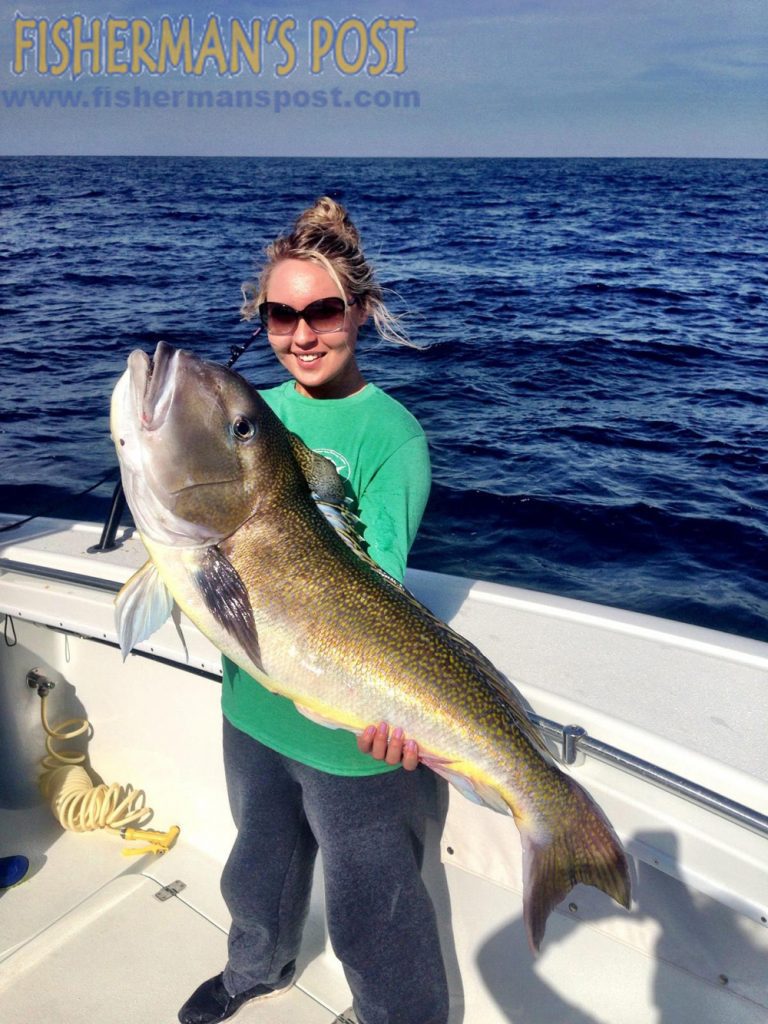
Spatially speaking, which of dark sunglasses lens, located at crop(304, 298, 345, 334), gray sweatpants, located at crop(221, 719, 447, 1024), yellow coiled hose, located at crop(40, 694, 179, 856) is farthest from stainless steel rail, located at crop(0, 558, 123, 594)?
dark sunglasses lens, located at crop(304, 298, 345, 334)

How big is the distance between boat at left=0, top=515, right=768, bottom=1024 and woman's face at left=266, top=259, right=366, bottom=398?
829 mm

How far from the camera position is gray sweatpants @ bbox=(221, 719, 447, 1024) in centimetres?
240

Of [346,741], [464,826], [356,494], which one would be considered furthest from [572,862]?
[356,494]

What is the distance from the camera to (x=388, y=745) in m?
2.04

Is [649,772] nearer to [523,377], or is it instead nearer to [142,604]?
[142,604]

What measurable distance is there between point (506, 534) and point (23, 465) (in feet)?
18.4

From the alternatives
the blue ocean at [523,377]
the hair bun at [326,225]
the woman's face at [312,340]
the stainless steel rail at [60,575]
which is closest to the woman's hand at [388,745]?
the woman's face at [312,340]

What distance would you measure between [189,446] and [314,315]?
26.2 inches

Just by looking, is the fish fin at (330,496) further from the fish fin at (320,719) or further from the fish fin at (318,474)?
the fish fin at (320,719)

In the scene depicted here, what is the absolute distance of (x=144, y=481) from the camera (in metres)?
1.92

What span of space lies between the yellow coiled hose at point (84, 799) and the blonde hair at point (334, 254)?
2.48m

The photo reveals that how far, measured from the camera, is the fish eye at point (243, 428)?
197cm

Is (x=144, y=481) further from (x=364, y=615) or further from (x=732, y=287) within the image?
(x=732, y=287)

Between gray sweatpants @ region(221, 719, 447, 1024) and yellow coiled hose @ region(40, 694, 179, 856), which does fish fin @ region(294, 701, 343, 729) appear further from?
yellow coiled hose @ region(40, 694, 179, 856)
